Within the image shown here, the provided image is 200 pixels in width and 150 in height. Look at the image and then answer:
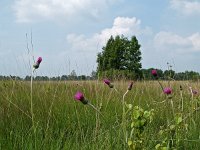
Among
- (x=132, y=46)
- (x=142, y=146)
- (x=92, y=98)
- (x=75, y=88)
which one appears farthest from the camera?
(x=132, y=46)

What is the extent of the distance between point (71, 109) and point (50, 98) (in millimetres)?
553

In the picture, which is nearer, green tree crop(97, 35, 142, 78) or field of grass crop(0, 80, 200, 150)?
field of grass crop(0, 80, 200, 150)

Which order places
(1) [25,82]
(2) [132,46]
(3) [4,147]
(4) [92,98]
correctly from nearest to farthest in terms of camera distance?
(3) [4,147] → (4) [92,98] → (1) [25,82] → (2) [132,46]

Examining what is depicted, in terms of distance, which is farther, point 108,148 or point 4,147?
point 4,147

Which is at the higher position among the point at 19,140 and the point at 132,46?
the point at 132,46

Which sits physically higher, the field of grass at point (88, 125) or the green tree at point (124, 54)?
the green tree at point (124, 54)

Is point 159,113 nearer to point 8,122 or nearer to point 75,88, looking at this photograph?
point 8,122

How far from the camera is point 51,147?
92.0 inches

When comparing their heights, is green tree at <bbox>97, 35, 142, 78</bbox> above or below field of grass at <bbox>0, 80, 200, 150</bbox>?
above

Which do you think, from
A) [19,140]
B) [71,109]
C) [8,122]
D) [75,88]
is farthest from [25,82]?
[19,140]

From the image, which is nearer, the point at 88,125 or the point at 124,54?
the point at 88,125

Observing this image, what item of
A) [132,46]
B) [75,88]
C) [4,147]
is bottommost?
[4,147]

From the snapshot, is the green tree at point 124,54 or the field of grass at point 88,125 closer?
the field of grass at point 88,125

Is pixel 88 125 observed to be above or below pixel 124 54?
below
